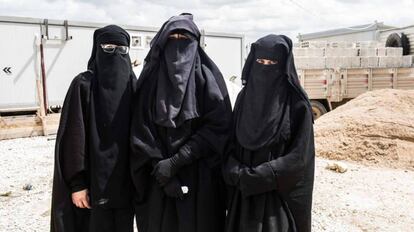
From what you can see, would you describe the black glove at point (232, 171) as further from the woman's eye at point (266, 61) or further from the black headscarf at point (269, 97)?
the woman's eye at point (266, 61)

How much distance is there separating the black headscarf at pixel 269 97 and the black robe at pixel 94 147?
0.74 metres

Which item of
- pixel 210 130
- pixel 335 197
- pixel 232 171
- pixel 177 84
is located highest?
pixel 177 84

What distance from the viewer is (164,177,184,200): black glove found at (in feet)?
8.32

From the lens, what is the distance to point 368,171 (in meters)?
6.54

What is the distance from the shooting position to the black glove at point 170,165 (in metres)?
2.49

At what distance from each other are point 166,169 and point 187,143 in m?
0.19

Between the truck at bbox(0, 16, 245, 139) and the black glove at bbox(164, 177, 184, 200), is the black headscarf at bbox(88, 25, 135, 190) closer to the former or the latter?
the black glove at bbox(164, 177, 184, 200)

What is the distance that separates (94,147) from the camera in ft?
8.68

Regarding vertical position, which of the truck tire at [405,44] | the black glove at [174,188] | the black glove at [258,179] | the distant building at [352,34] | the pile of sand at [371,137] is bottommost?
the pile of sand at [371,137]

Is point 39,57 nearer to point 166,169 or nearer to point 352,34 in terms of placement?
point 166,169

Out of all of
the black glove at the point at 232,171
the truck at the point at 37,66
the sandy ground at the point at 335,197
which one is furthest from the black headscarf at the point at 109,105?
the truck at the point at 37,66

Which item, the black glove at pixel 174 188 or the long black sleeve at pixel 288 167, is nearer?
the long black sleeve at pixel 288 167

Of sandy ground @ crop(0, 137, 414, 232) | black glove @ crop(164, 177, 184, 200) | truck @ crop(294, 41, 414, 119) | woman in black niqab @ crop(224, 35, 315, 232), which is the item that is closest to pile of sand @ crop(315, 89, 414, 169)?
sandy ground @ crop(0, 137, 414, 232)

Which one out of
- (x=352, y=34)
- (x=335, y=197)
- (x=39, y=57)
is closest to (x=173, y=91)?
(x=335, y=197)
